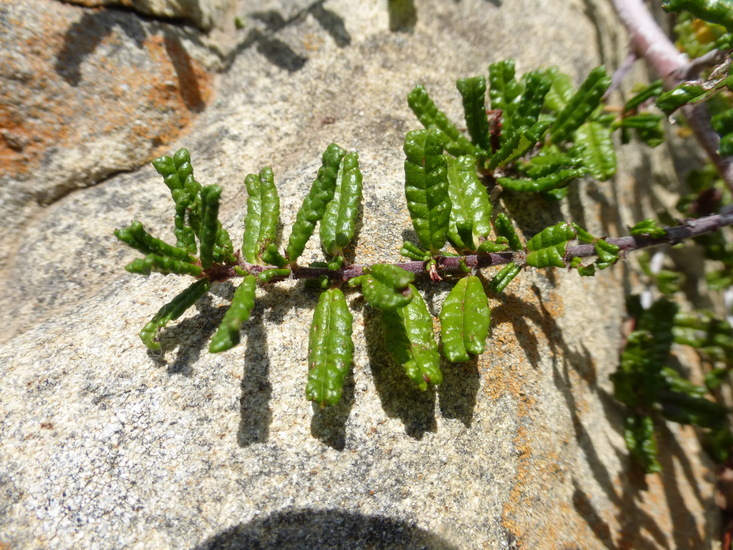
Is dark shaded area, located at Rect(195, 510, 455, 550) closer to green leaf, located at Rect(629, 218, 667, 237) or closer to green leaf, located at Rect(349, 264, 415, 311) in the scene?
green leaf, located at Rect(349, 264, 415, 311)

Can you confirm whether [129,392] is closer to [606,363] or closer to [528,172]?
[528,172]

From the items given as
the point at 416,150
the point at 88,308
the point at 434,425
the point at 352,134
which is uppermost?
the point at 352,134

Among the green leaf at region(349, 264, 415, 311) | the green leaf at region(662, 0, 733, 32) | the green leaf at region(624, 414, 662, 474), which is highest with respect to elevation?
the green leaf at region(662, 0, 733, 32)

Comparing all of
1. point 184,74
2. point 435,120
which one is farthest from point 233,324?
point 184,74

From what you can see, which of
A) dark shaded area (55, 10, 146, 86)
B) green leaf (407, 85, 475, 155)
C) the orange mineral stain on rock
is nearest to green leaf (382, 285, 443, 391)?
green leaf (407, 85, 475, 155)

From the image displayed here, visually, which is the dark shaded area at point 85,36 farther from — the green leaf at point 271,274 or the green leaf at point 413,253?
the green leaf at point 413,253

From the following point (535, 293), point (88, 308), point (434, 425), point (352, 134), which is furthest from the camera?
point (352, 134)

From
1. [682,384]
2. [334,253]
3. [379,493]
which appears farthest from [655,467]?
[334,253]
